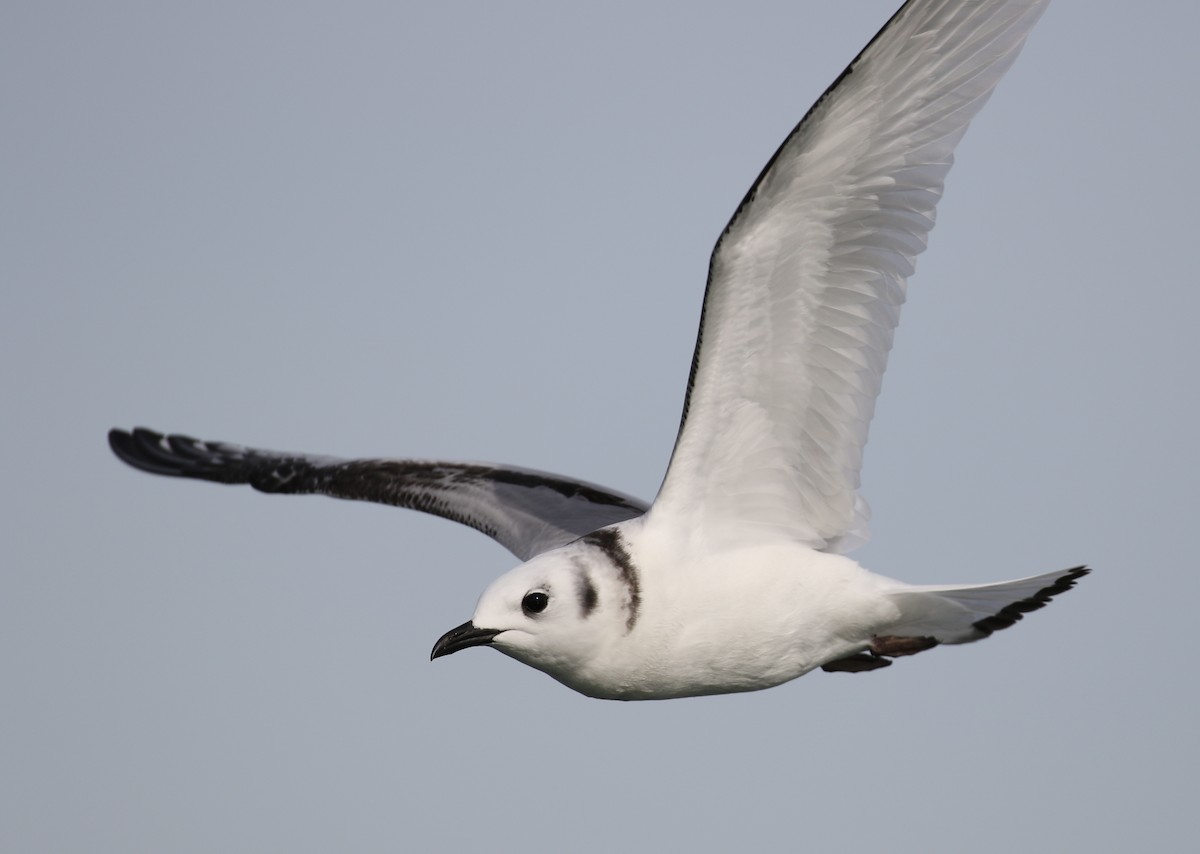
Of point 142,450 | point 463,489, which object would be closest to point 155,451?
point 142,450

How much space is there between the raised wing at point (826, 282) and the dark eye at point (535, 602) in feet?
2.96

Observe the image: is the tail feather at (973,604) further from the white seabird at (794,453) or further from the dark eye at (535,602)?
the dark eye at (535,602)

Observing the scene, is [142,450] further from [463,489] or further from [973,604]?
[973,604]

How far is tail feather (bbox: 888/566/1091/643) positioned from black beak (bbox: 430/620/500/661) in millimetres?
2456

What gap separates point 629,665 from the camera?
943 cm

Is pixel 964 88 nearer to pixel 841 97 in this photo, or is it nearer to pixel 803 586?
pixel 841 97

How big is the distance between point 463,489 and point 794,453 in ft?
11.4

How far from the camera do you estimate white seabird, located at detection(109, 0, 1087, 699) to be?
888cm

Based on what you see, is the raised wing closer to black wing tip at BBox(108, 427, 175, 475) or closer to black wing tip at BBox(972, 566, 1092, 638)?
black wing tip at BBox(972, 566, 1092, 638)

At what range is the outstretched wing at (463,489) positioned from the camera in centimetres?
1183

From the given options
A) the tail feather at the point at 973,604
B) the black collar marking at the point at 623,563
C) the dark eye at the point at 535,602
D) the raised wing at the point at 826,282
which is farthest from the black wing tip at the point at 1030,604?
the dark eye at the point at 535,602

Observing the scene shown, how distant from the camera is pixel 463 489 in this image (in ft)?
41.2

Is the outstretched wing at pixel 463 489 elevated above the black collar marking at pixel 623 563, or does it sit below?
above

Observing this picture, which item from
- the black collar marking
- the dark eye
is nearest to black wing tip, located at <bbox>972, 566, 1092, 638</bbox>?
the black collar marking
